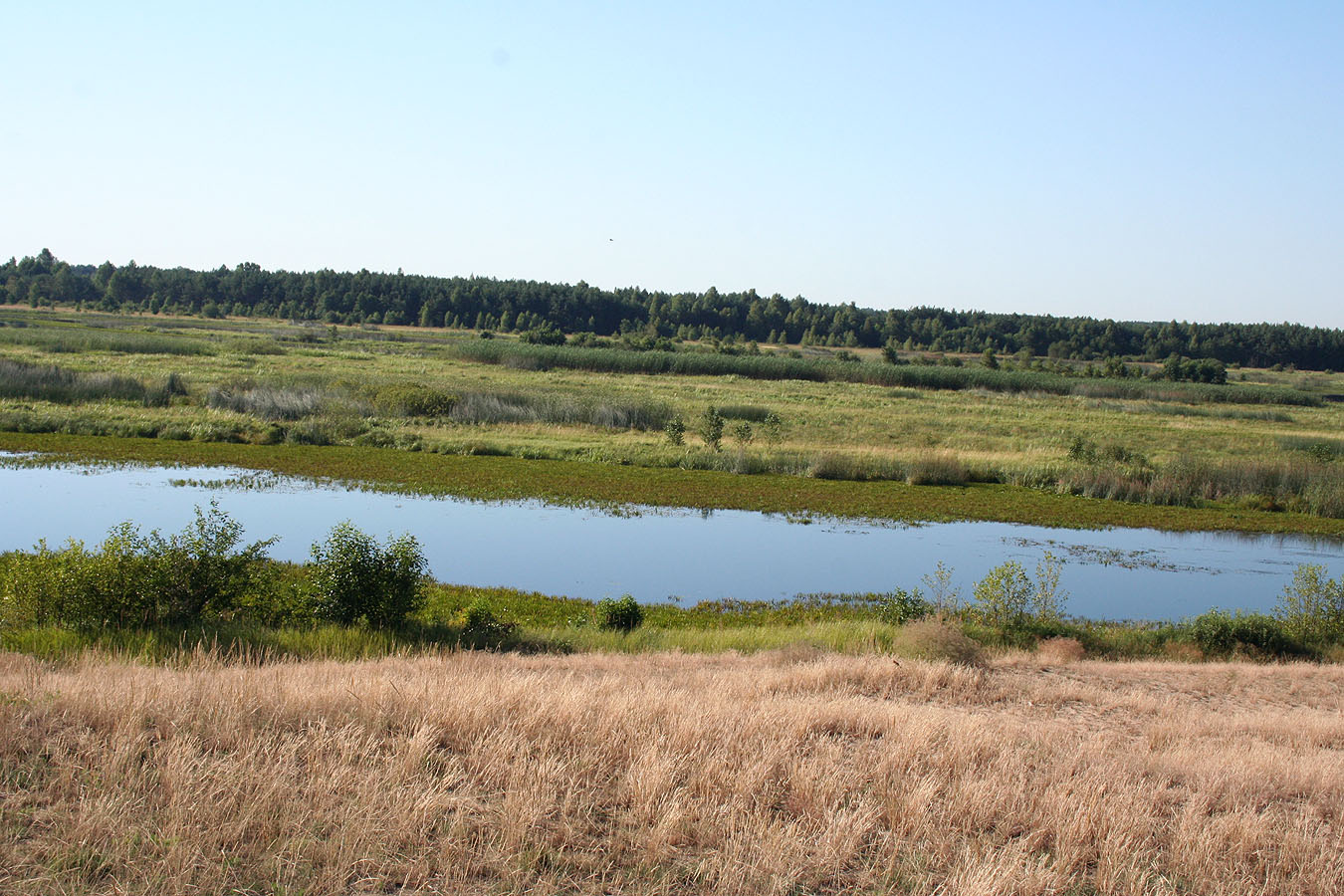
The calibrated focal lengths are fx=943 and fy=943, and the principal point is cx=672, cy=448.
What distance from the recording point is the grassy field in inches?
1262

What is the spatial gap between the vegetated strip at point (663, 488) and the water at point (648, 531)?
1.19 m

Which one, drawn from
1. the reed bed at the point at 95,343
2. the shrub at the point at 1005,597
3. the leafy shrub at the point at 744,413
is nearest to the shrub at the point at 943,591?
the shrub at the point at 1005,597

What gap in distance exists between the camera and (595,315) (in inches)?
6260

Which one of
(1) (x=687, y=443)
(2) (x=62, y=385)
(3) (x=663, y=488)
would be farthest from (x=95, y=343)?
(3) (x=663, y=488)

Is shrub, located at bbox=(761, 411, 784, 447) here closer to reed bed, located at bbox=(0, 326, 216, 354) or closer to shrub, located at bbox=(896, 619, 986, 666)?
shrub, located at bbox=(896, 619, 986, 666)

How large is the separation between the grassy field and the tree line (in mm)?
81870

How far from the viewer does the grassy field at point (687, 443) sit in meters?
32.1

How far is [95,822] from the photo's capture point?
519 cm

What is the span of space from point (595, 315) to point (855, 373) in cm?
7704

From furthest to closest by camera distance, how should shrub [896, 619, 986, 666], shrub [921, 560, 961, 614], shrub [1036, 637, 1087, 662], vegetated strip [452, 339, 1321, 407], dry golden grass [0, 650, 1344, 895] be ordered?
vegetated strip [452, 339, 1321, 407], shrub [921, 560, 961, 614], shrub [1036, 637, 1087, 662], shrub [896, 619, 986, 666], dry golden grass [0, 650, 1344, 895]

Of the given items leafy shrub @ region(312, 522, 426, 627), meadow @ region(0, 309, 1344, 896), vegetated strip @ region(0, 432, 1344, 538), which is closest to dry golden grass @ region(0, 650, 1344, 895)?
meadow @ region(0, 309, 1344, 896)

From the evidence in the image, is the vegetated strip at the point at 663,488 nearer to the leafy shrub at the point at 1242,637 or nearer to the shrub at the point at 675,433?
the shrub at the point at 675,433

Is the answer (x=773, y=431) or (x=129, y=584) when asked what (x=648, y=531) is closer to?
(x=129, y=584)

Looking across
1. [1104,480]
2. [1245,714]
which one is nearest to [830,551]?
[1245,714]
